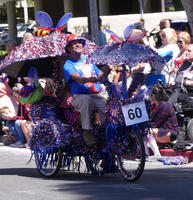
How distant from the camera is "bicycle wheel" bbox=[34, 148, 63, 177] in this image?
33.6ft

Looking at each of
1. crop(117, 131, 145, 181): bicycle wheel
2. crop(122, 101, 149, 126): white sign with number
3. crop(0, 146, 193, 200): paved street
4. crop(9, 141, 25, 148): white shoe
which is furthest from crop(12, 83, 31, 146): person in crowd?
crop(122, 101, 149, 126): white sign with number

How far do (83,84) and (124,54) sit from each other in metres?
0.97

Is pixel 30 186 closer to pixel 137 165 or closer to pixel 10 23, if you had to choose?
pixel 137 165

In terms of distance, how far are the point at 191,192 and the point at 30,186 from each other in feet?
7.26

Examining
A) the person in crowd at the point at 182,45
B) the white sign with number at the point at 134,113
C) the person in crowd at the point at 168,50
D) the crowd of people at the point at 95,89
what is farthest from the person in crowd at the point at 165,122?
the white sign with number at the point at 134,113

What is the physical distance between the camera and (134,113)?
30.1 ft

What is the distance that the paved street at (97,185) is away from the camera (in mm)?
8383

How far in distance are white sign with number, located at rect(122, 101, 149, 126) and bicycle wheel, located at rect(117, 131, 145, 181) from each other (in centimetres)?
18

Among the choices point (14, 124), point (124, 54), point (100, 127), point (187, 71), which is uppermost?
point (124, 54)

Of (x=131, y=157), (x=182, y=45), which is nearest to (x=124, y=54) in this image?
(x=131, y=157)

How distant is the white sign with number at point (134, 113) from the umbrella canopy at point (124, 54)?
0.58 metres

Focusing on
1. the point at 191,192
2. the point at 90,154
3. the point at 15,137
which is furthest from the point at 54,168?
the point at 15,137

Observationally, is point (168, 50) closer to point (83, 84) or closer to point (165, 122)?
point (165, 122)

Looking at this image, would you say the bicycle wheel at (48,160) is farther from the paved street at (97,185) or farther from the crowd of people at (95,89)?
the crowd of people at (95,89)
